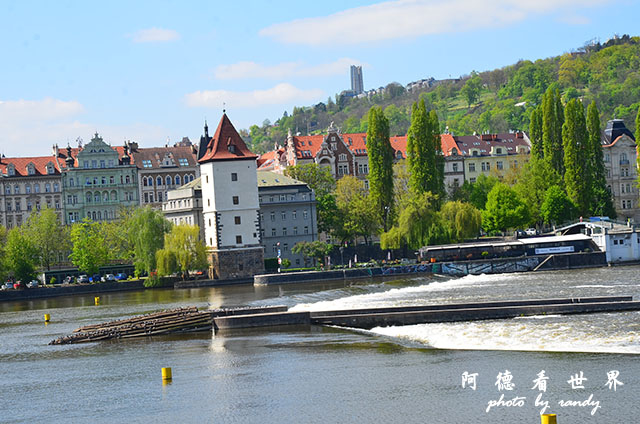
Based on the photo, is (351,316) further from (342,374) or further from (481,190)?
(481,190)

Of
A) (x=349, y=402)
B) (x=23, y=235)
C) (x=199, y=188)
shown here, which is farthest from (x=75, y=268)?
(x=349, y=402)

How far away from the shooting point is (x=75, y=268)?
105938 millimetres

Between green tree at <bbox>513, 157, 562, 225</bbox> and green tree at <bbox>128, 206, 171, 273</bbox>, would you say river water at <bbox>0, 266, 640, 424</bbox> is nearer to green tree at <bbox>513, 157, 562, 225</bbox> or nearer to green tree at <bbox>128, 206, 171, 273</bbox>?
green tree at <bbox>128, 206, 171, 273</bbox>

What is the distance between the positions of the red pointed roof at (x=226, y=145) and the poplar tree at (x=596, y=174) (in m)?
33.3

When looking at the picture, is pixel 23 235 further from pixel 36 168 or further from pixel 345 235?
pixel 345 235

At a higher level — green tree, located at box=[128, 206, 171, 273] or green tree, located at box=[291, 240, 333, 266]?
green tree, located at box=[128, 206, 171, 273]

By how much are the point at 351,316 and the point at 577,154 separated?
5330cm

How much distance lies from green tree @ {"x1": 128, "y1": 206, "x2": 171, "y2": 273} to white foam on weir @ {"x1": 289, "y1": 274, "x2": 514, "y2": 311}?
28.7m

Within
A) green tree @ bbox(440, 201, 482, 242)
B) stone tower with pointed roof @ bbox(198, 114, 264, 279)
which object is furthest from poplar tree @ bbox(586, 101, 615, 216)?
stone tower with pointed roof @ bbox(198, 114, 264, 279)

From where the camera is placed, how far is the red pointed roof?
89250 millimetres

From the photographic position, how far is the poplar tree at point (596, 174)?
96.7m

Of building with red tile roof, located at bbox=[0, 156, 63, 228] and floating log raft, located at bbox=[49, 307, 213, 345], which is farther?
building with red tile roof, located at bbox=[0, 156, 63, 228]

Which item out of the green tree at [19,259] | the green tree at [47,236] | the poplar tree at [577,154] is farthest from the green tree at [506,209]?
the green tree at [19,259]

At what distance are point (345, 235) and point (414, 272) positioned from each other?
19.3 metres
